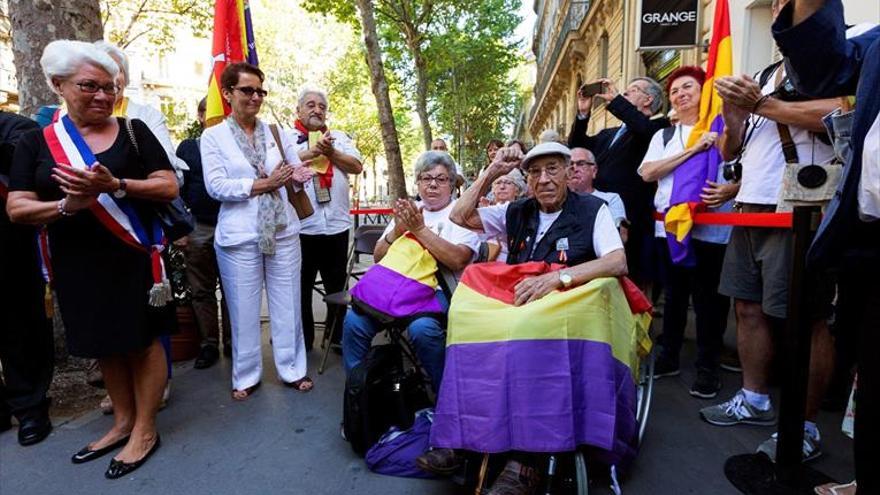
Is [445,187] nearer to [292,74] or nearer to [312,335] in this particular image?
[312,335]

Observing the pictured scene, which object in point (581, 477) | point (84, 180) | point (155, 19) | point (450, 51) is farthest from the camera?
point (450, 51)

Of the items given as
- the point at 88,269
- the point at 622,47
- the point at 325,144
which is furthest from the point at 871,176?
the point at 622,47

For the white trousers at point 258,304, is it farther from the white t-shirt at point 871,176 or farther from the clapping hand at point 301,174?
the white t-shirt at point 871,176

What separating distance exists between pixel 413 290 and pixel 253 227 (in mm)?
1318

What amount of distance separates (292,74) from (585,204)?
28.1m

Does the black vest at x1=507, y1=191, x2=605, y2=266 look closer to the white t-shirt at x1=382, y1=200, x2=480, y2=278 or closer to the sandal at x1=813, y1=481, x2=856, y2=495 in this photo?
the white t-shirt at x1=382, y1=200, x2=480, y2=278

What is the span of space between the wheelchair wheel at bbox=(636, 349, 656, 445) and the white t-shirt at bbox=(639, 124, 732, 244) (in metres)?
1.05

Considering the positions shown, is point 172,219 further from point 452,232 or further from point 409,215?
point 452,232

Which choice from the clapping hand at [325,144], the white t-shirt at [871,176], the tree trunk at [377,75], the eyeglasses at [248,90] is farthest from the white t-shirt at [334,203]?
the tree trunk at [377,75]

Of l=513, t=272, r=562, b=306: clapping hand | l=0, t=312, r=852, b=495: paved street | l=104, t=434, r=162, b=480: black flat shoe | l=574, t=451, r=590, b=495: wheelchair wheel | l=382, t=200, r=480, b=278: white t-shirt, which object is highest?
l=382, t=200, r=480, b=278: white t-shirt

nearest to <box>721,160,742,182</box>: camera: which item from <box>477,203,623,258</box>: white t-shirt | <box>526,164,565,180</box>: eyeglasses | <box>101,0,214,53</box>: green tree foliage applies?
<box>477,203,623,258</box>: white t-shirt

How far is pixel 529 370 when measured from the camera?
6.99 feet

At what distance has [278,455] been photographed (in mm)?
2836

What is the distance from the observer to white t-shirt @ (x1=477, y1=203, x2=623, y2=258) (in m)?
2.63
